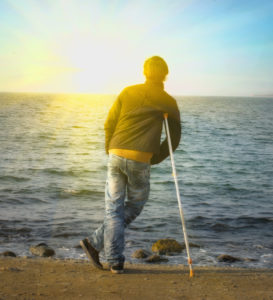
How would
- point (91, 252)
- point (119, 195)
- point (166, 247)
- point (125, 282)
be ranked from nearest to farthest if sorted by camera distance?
Result: point (125, 282)
point (119, 195)
point (91, 252)
point (166, 247)

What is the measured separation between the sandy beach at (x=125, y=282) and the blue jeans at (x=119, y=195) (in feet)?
1.15

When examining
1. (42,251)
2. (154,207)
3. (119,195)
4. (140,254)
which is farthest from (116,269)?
(154,207)

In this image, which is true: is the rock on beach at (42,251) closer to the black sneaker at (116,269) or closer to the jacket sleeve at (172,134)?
the black sneaker at (116,269)

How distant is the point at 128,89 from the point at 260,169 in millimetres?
16123

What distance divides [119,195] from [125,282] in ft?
2.96

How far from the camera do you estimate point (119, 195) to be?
4.43m

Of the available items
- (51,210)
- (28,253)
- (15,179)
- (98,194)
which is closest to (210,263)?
(28,253)

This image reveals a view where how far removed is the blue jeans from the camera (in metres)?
4.38

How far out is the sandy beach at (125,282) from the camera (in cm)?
391

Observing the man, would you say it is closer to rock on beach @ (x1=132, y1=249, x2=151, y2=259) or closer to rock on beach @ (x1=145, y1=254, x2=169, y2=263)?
rock on beach @ (x1=145, y1=254, x2=169, y2=263)

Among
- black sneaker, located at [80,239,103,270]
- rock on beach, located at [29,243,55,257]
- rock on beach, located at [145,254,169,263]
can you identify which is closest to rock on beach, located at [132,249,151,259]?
rock on beach, located at [145,254,169,263]

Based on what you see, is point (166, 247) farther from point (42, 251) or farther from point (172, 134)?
point (172, 134)

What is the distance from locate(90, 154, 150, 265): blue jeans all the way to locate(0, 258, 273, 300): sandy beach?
13.8 inches

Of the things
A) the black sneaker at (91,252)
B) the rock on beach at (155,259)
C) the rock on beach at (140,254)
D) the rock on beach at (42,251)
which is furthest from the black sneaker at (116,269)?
the rock on beach at (42,251)
